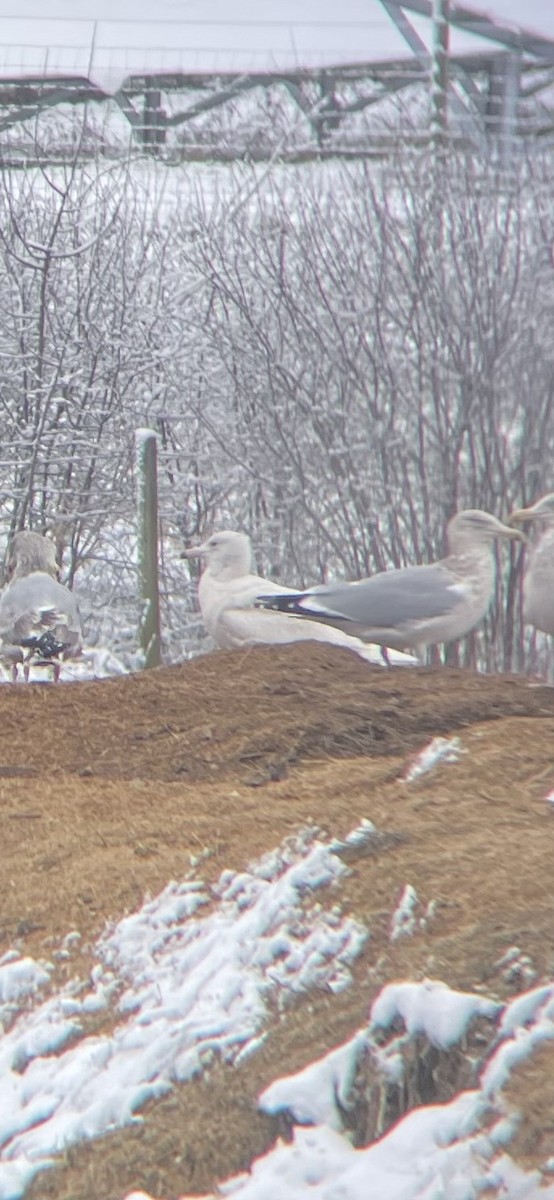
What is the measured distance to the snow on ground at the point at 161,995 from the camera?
237cm

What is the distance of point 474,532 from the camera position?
567cm

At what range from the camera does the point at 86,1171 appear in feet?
7.27

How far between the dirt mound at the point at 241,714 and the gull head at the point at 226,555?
0.95m

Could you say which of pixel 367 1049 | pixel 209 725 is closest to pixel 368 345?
pixel 209 725

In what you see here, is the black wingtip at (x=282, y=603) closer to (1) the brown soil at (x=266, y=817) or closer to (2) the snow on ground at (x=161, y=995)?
(1) the brown soil at (x=266, y=817)

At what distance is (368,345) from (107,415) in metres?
2.36

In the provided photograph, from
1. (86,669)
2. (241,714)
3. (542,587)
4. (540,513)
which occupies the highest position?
(540,513)

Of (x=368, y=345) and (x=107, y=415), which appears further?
(x=107, y=415)

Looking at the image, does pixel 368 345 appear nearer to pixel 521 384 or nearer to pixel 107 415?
pixel 521 384

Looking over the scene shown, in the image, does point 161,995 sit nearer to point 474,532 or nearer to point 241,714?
point 241,714

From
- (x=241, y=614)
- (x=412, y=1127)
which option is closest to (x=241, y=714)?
(x=241, y=614)

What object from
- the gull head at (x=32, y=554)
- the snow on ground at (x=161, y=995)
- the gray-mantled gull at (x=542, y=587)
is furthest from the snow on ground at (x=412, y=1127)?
the gull head at (x=32, y=554)

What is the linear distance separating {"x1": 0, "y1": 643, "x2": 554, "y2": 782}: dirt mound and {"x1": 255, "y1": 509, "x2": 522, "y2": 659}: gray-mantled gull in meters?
0.15

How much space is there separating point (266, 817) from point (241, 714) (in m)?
1.19
